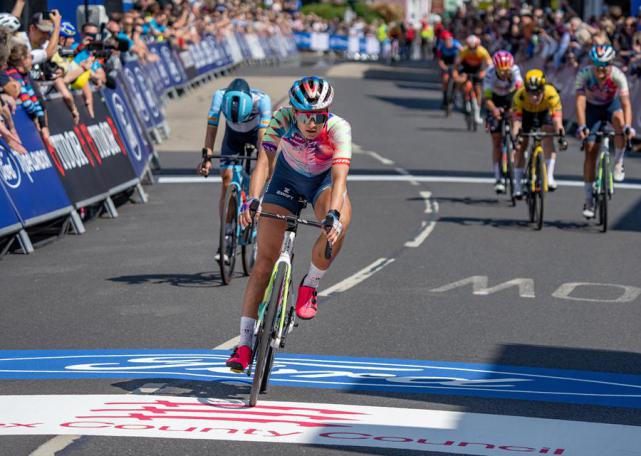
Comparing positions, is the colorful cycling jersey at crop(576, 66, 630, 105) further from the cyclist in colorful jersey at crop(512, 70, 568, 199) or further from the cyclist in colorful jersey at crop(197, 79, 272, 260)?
the cyclist in colorful jersey at crop(197, 79, 272, 260)

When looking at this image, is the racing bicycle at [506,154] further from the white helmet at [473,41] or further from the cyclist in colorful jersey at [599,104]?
the white helmet at [473,41]

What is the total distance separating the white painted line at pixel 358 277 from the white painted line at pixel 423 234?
129 centimetres

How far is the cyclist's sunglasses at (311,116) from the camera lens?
8617 millimetres

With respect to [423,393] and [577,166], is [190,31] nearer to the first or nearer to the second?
[577,166]

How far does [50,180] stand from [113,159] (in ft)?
9.08

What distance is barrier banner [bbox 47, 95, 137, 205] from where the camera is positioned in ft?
54.0

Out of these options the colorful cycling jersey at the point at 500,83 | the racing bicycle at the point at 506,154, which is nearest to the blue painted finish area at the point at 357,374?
the racing bicycle at the point at 506,154

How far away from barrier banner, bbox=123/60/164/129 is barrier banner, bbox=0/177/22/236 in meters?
9.47

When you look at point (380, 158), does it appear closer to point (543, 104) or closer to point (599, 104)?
point (543, 104)

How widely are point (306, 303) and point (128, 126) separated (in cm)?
1172

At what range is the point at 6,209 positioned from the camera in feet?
47.5

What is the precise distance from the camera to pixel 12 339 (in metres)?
10.5

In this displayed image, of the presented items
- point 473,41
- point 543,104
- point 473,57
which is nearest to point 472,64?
point 473,57

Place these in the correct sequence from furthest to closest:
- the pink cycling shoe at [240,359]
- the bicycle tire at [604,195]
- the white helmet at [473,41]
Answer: the white helmet at [473,41] → the bicycle tire at [604,195] → the pink cycling shoe at [240,359]
